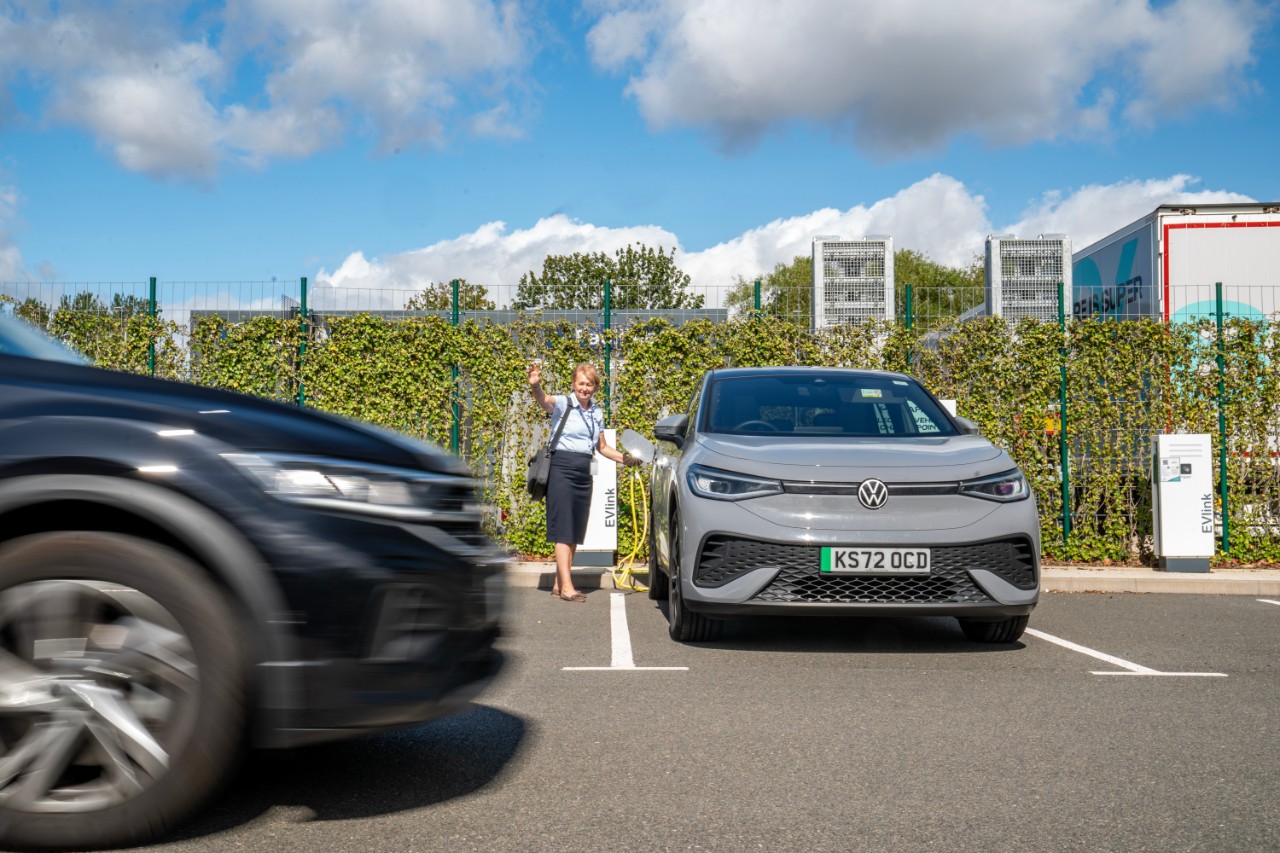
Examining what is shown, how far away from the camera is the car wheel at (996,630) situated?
6613 mm

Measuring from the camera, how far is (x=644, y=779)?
3871 mm

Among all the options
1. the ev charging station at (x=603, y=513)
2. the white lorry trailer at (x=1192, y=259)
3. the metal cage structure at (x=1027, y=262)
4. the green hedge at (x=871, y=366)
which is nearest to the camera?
the ev charging station at (x=603, y=513)

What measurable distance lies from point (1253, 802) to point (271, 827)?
9.70ft

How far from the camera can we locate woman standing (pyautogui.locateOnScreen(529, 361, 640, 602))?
8695mm

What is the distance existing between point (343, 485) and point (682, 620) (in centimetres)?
384

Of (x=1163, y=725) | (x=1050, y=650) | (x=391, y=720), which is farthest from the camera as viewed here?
(x=1050, y=650)

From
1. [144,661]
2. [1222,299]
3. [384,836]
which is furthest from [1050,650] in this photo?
[1222,299]

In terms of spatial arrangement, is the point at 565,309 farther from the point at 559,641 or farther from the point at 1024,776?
the point at 1024,776

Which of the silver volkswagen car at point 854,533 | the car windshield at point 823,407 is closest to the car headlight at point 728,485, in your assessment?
the silver volkswagen car at point 854,533

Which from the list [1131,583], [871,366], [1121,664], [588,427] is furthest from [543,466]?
[1131,583]

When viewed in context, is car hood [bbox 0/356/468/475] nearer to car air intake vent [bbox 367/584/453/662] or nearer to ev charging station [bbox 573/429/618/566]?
car air intake vent [bbox 367/584/453/662]

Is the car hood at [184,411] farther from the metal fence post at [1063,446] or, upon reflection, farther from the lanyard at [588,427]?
the metal fence post at [1063,446]

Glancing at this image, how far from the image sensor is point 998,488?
629cm

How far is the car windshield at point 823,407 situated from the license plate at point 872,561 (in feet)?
3.82
